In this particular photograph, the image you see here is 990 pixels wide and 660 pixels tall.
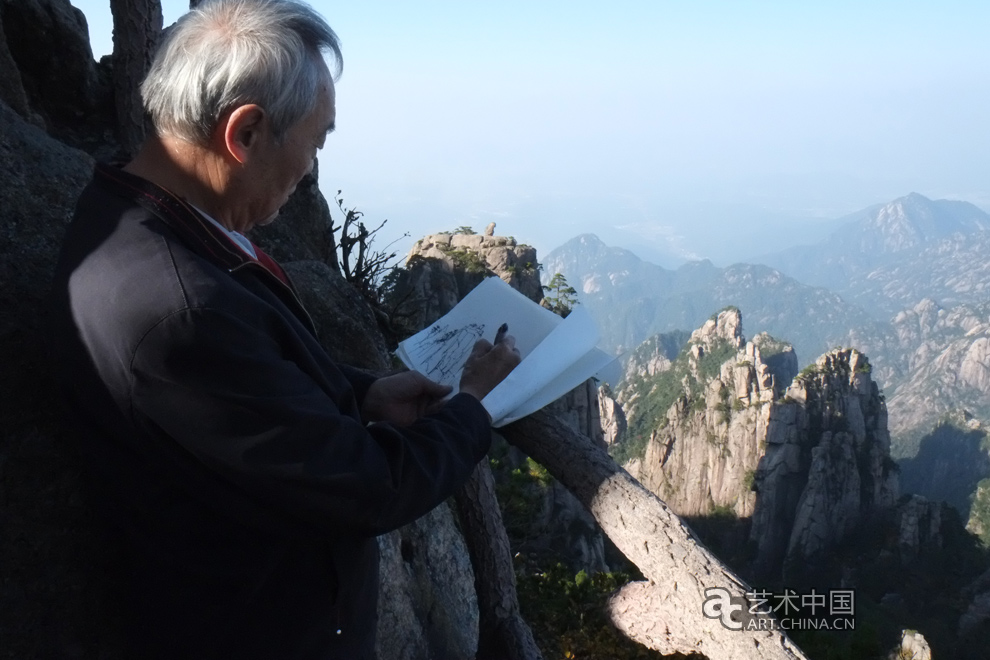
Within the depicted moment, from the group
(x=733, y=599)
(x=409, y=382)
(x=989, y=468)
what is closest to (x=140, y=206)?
(x=409, y=382)

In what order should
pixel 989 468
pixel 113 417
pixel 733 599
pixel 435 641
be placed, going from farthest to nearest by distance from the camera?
pixel 989 468, pixel 435 641, pixel 733 599, pixel 113 417

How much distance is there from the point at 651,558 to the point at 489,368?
1.00 metres

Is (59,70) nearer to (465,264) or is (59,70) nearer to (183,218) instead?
(183,218)

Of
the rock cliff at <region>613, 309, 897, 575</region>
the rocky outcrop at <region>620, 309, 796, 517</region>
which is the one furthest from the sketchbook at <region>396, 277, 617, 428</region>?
the rocky outcrop at <region>620, 309, 796, 517</region>

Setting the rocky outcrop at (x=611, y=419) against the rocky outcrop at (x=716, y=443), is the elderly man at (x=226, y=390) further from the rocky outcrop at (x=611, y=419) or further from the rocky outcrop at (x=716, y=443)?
the rocky outcrop at (x=611, y=419)

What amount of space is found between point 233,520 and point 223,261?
1.68 feet

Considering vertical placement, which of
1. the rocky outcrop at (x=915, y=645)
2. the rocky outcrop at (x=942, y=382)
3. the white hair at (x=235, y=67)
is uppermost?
the white hair at (x=235, y=67)

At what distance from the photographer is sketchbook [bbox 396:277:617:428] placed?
2.35 m

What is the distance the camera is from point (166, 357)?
1.33m

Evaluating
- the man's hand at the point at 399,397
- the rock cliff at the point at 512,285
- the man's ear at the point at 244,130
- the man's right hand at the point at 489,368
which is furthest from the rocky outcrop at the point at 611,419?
the man's ear at the point at 244,130

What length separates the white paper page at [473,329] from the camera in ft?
8.75

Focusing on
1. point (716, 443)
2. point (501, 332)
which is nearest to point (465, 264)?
point (501, 332)

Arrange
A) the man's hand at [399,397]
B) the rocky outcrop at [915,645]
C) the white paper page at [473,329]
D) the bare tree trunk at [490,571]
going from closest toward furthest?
the man's hand at [399,397] → the white paper page at [473,329] → the bare tree trunk at [490,571] → the rocky outcrop at [915,645]

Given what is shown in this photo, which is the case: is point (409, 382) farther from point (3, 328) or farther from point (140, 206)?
point (3, 328)
